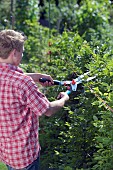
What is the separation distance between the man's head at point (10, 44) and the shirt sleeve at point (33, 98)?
203 mm

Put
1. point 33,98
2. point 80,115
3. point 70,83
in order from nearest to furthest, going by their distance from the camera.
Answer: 1. point 33,98
2. point 70,83
3. point 80,115

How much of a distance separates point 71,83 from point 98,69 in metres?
0.71

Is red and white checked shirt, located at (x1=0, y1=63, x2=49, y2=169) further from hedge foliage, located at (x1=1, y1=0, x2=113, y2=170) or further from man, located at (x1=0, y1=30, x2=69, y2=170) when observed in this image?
hedge foliage, located at (x1=1, y1=0, x2=113, y2=170)

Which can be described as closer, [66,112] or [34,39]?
[66,112]

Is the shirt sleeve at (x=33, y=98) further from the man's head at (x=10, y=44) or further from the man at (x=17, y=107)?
the man's head at (x=10, y=44)

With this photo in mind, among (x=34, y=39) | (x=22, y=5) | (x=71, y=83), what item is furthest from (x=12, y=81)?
(x=22, y=5)

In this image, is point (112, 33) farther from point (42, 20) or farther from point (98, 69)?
point (42, 20)

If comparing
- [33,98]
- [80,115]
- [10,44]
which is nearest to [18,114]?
[33,98]

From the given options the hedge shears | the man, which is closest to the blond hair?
the man

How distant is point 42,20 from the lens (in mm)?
13984

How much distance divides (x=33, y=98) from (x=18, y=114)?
17 cm

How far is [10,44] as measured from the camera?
10.8 ft

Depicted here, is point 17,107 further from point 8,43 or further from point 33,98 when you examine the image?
point 8,43

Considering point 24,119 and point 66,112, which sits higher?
point 24,119
